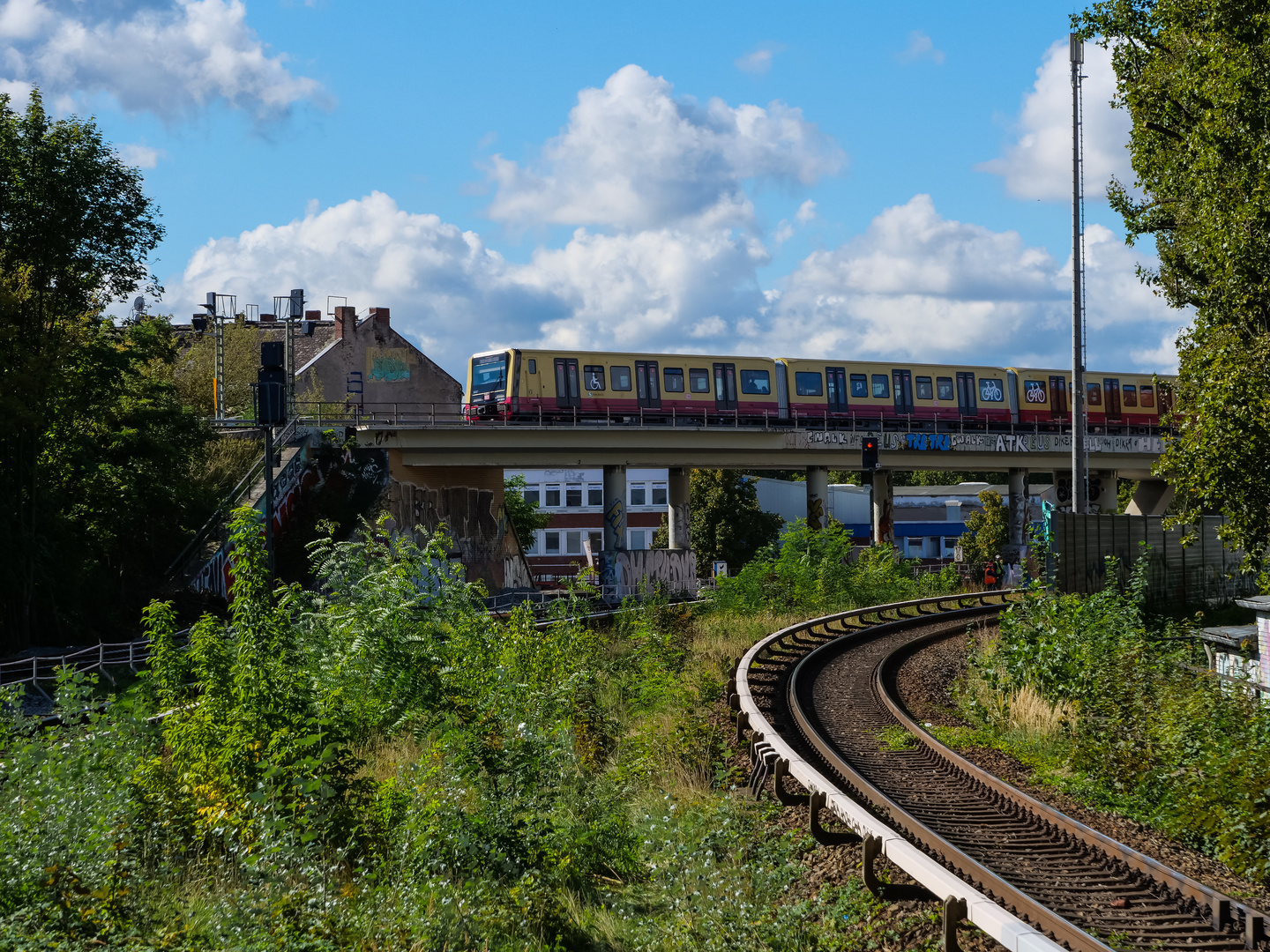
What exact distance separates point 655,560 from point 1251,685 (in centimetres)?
2492

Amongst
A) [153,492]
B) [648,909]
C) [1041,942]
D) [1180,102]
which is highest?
[1180,102]

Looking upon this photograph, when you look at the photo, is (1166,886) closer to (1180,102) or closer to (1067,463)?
(1180,102)

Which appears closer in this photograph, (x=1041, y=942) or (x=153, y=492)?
(x=1041, y=942)

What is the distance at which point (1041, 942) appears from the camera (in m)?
4.93

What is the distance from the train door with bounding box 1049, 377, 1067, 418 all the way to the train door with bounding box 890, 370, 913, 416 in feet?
24.0

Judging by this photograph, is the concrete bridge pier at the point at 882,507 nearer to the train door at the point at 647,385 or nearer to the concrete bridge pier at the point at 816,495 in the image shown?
the concrete bridge pier at the point at 816,495

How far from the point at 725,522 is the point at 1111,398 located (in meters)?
17.8

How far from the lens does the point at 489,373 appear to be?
36.5 metres

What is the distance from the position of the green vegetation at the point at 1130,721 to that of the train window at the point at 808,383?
25.3 meters

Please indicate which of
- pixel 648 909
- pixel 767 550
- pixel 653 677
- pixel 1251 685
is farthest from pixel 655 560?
pixel 648 909

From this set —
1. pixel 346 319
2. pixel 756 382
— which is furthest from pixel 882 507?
pixel 346 319

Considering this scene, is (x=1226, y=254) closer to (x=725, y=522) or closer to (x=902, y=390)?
(x=902, y=390)

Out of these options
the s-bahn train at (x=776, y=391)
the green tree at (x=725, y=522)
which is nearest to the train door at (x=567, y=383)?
the s-bahn train at (x=776, y=391)

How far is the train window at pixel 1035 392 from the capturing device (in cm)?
4466
